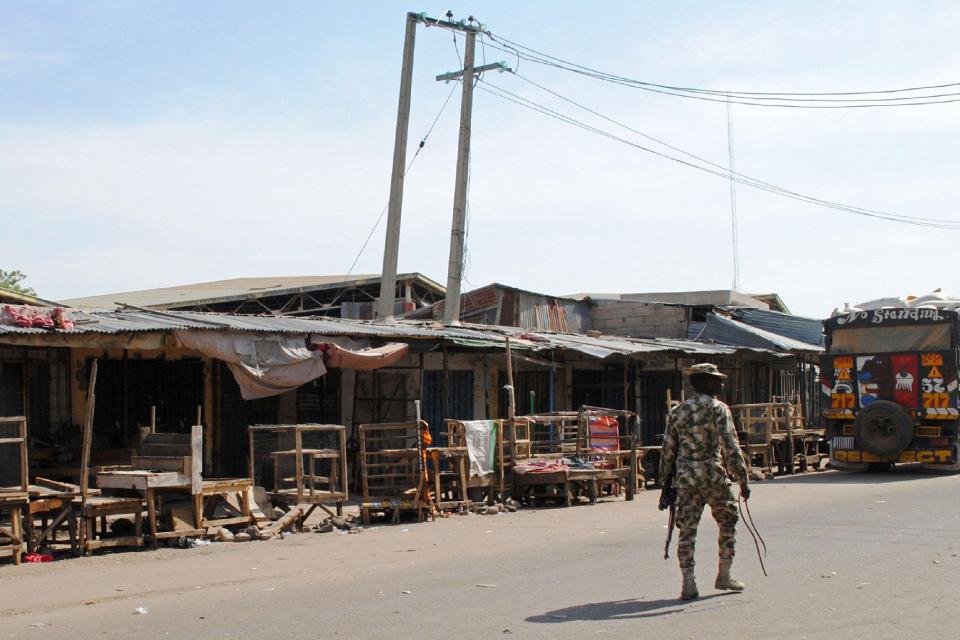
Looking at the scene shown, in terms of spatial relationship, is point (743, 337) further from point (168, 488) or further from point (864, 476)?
point (168, 488)

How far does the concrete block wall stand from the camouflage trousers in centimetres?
2280

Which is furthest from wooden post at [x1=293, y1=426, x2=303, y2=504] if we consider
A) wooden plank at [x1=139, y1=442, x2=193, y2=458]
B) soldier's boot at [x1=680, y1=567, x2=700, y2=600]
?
soldier's boot at [x1=680, y1=567, x2=700, y2=600]

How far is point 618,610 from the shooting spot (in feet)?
24.2

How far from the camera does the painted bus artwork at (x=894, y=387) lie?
19.3 meters

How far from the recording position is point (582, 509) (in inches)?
598

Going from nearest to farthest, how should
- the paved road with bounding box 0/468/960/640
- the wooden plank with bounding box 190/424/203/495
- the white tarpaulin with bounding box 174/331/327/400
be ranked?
the paved road with bounding box 0/468/960/640 < the wooden plank with bounding box 190/424/203/495 < the white tarpaulin with bounding box 174/331/327/400

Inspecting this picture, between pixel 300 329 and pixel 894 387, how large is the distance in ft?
36.9

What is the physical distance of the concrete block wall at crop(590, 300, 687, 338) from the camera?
30.4 meters

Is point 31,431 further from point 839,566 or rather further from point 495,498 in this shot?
point 839,566

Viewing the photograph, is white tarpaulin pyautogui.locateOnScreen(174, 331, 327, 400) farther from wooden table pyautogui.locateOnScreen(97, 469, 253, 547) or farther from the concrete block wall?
the concrete block wall

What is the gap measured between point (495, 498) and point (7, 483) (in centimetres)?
663

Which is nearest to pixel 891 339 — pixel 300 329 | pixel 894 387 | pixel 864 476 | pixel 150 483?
pixel 894 387

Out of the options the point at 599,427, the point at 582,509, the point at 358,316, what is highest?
the point at 358,316

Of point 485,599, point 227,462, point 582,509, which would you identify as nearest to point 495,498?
point 582,509
